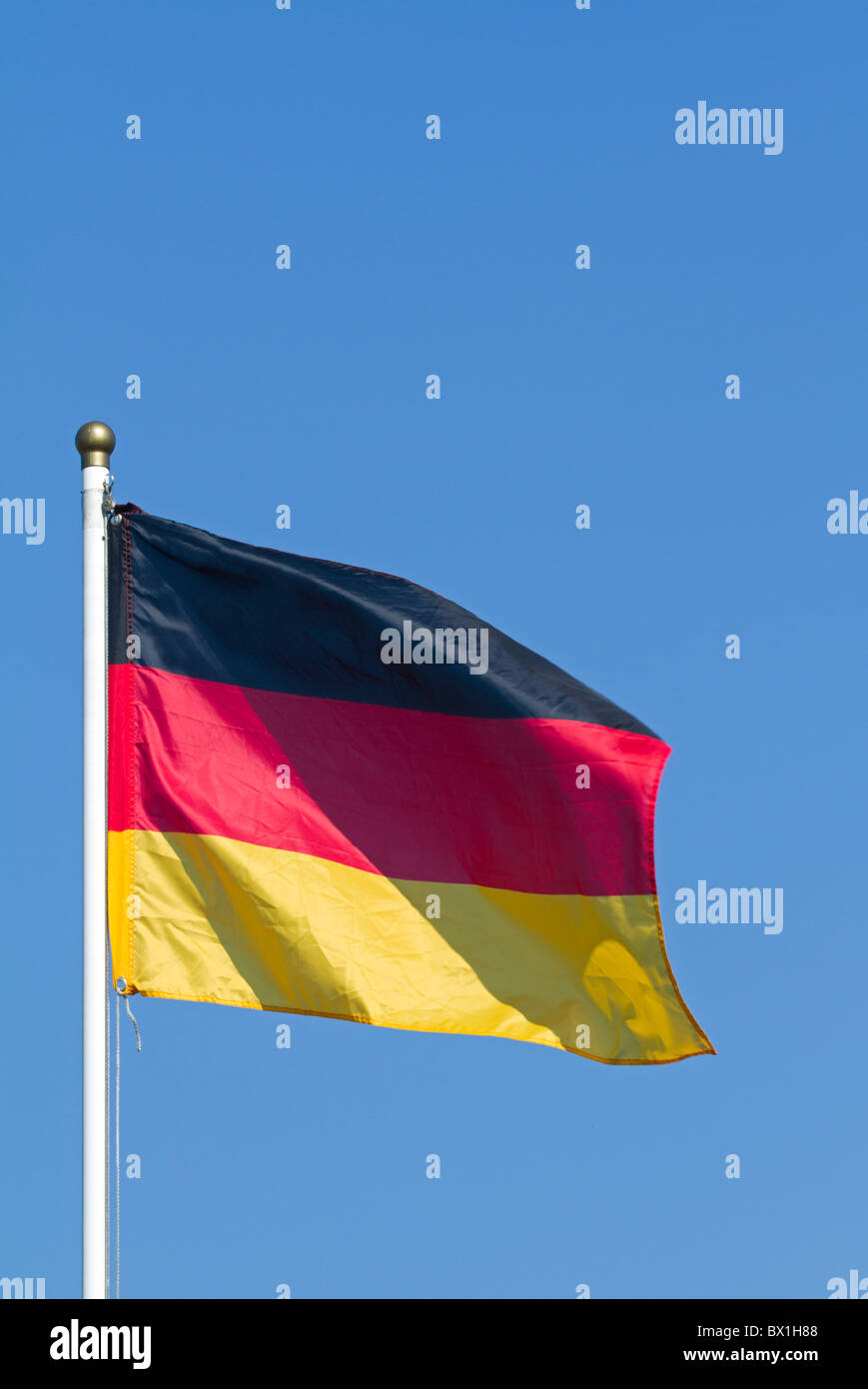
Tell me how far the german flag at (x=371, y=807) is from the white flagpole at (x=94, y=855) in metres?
0.75

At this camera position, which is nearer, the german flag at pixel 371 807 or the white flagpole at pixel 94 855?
the white flagpole at pixel 94 855

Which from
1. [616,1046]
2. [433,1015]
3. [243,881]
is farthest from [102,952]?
[616,1046]

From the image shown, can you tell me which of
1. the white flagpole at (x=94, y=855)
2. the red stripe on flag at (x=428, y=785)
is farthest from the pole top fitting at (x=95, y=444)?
the red stripe on flag at (x=428, y=785)

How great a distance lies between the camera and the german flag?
18.0 meters

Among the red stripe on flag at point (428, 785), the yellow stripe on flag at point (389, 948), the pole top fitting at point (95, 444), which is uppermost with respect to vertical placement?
the pole top fitting at point (95, 444)

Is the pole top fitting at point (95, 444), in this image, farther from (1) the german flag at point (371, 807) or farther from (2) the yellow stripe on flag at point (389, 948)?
(2) the yellow stripe on flag at point (389, 948)

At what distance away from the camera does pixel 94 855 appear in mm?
16703

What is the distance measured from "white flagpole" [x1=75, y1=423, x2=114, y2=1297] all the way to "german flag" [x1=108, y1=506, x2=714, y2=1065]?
0.75 meters

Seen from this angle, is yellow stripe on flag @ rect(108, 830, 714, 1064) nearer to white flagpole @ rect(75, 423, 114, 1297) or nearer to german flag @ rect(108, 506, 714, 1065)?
german flag @ rect(108, 506, 714, 1065)

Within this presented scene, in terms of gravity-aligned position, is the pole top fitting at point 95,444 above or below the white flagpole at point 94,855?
above

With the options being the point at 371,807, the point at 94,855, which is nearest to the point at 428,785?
the point at 371,807

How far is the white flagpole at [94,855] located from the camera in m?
15.9

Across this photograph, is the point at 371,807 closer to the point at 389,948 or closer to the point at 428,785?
the point at 428,785

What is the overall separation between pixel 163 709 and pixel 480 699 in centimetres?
264
